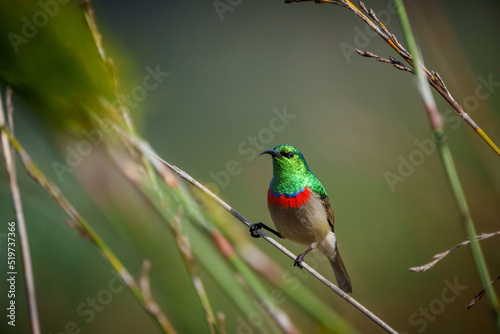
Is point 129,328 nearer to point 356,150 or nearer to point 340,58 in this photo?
point 356,150

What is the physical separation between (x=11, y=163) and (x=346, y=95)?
3.49 meters

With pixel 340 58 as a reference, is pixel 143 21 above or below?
above

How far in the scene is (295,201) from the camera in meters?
2.81

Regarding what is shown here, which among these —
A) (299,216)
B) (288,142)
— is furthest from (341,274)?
(288,142)

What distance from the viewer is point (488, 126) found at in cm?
286

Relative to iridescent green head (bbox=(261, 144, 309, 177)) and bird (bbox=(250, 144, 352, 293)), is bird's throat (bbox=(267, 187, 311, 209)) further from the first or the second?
iridescent green head (bbox=(261, 144, 309, 177))

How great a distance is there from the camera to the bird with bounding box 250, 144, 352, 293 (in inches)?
108

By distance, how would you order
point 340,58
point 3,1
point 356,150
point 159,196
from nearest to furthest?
point 3,1 → point 159,196 → point 356,150 → point 340,58

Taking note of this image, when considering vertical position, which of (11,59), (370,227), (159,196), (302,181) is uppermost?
(11,59)

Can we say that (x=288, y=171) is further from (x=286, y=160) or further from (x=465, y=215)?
(x=465, y=215)

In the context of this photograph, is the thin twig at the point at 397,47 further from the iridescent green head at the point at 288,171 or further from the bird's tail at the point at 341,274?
the bird's tail at the point at 341,274

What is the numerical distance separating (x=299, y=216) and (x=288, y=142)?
151 cm

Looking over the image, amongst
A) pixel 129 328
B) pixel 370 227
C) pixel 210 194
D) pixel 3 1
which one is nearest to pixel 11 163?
pixel 3 1

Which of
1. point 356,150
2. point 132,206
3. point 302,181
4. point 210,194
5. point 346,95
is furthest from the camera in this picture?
point 346,95
